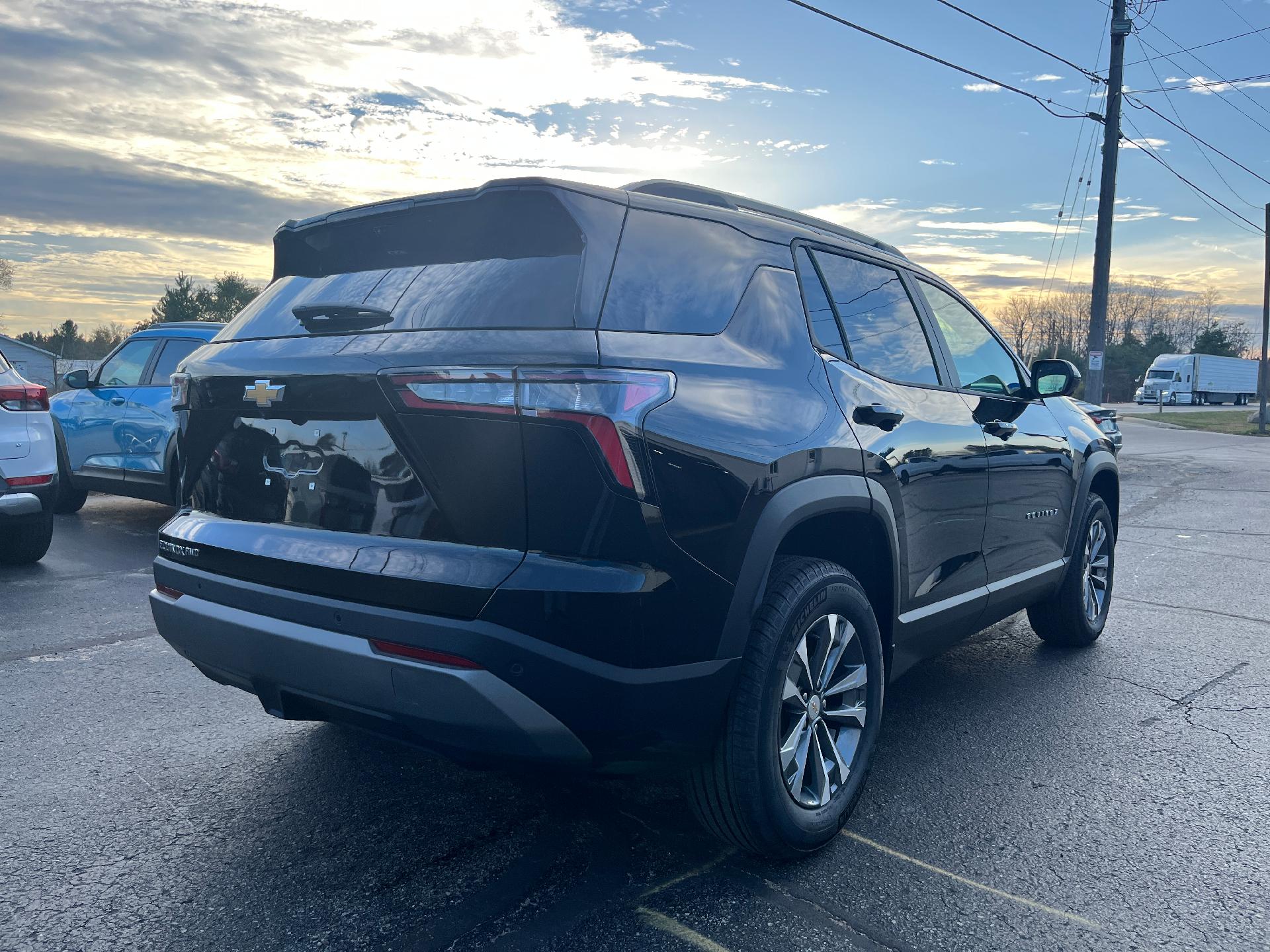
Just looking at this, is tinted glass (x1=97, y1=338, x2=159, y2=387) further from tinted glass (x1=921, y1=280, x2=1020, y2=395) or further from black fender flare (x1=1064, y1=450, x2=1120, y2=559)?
black fender flare (x1=1064, y1=450, x2=1120, y2=559)

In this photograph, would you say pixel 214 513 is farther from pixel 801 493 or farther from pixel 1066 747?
pixel 1066 747

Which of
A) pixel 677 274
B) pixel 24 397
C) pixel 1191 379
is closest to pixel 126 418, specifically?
pixel 24 397

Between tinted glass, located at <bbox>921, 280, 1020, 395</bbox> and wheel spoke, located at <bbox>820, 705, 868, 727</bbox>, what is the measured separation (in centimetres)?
162

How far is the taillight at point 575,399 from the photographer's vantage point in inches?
93.1

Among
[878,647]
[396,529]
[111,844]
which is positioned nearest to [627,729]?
[396,529]

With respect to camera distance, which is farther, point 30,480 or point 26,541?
point 26,541

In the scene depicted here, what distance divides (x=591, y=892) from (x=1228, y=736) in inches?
111

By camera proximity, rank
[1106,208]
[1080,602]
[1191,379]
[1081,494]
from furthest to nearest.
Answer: [1191,379] < [1106,208] < [1080,602] < [1081,494]

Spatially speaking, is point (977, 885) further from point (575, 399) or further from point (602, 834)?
point (575, 399)

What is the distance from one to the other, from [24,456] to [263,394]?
4.71 meters

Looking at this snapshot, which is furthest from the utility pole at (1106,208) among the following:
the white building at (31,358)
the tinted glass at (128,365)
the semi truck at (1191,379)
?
the white building at (31,358)

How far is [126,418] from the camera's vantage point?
8727 millimetres

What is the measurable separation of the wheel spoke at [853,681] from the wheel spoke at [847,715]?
53 millimetres

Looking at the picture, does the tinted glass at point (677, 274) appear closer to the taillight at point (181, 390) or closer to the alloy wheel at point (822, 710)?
the alloy wheel at point (822, 710)
